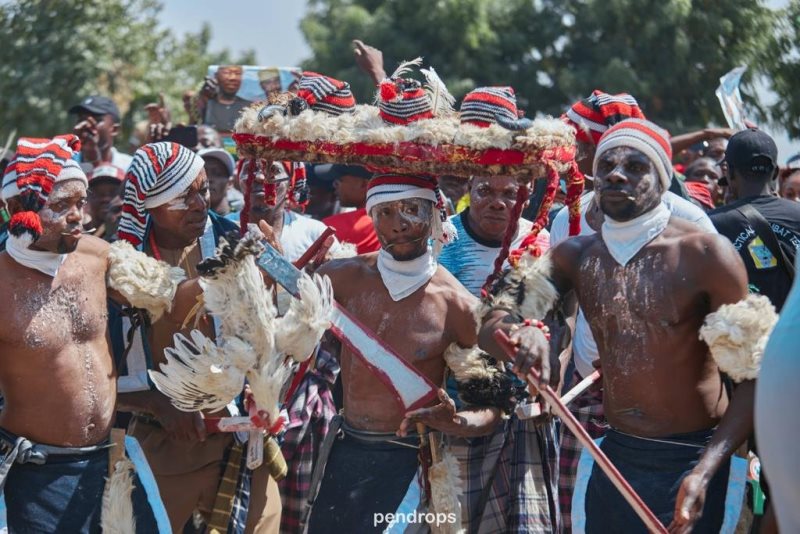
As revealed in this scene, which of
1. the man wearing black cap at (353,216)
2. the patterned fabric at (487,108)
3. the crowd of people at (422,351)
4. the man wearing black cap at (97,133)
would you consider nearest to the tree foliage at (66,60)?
the man wearing black cap at (97,133)

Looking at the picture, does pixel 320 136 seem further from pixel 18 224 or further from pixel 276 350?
pixel 18 224

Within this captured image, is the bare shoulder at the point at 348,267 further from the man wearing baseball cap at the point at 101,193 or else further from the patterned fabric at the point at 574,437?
the man wearing baseball cap at the point at 101,193

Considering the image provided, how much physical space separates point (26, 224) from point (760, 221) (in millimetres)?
3406


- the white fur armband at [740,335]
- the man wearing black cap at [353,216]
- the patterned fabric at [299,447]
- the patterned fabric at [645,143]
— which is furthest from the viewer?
the man wearing black cap at [353,216]

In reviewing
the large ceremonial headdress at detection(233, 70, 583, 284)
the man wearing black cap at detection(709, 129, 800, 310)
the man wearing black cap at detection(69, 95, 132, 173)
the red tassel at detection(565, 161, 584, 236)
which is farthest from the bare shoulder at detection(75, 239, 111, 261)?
the man wearing black cap at detection(69, 95, 132, 173)

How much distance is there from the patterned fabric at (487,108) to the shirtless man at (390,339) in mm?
456

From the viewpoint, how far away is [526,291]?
4.71 m

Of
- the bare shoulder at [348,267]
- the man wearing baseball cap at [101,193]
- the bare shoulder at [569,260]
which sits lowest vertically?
the bare shoulder at [569,260]

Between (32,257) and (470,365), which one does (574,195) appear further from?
(32,257)

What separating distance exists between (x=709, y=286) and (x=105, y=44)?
13.6 metres

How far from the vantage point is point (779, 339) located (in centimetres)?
233

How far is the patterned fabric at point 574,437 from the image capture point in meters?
5.84

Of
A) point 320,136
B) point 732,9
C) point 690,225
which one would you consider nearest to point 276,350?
point 320,136

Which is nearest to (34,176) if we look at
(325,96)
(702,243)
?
(325,96)
